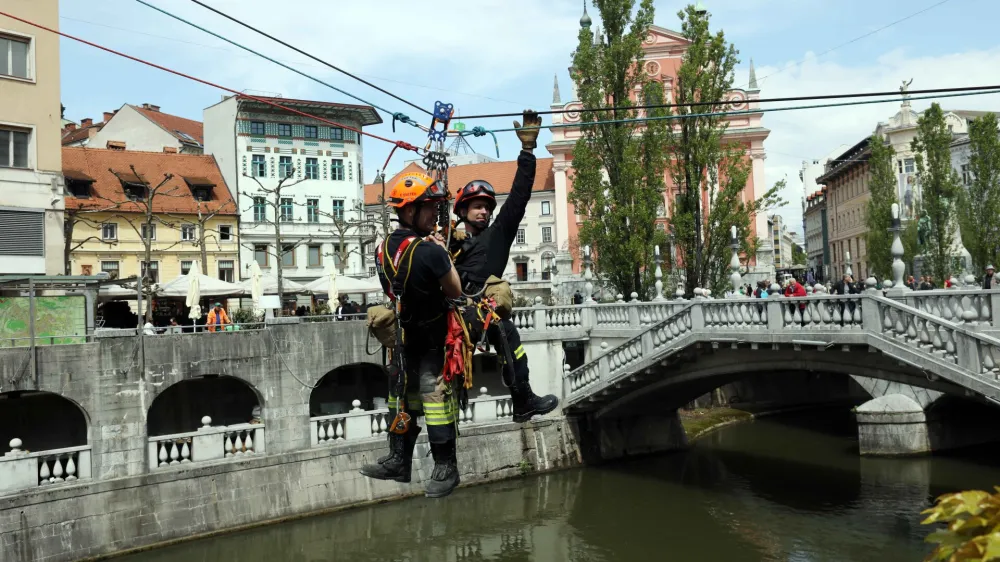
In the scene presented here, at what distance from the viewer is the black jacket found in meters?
7.58

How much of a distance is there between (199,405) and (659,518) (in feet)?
47.3

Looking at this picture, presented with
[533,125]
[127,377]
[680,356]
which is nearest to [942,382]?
[680,356]

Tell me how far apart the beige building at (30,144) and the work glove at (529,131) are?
23.6 meters

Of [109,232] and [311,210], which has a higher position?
[311,210]

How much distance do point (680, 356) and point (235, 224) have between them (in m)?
33.3

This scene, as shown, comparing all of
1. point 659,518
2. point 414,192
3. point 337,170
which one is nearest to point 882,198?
point 659,518

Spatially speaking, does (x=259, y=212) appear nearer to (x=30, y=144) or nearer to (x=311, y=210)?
(x=311, y=210)

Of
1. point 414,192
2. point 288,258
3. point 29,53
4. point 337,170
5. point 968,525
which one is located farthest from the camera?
point 337,170

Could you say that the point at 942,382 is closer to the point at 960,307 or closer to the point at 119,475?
the point at 960,307

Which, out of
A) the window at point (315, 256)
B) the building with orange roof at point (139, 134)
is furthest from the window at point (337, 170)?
the building with orange roof at point (139, 134)

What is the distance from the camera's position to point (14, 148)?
1050 inches

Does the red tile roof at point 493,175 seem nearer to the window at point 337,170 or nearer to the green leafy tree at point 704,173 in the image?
the window at point 337,170

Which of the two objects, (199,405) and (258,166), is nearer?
(199,405)

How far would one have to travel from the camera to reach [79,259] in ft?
144
